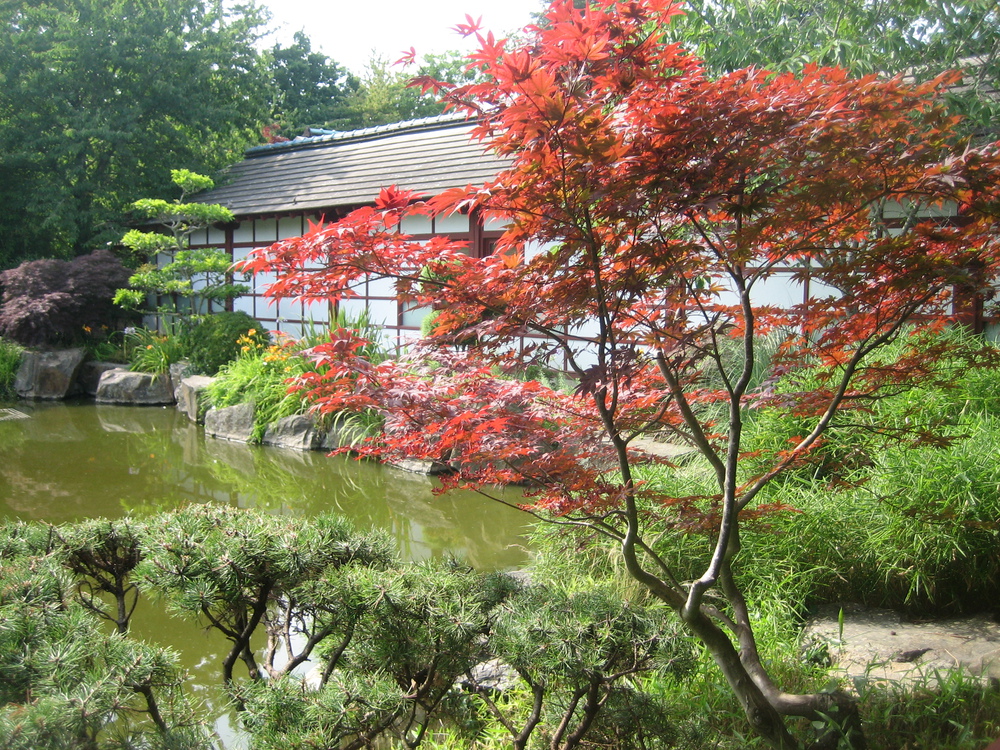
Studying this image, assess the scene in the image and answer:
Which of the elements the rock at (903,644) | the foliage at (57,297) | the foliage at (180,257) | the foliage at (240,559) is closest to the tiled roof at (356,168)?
the foliage at (180,257)

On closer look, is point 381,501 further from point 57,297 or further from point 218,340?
point 57,297

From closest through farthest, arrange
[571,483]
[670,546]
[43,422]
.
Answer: [571,483], [670,546], [43,422]

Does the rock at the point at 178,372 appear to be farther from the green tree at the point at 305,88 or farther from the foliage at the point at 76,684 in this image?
the green tree at the point at 305,88

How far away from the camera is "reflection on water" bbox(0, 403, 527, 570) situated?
5.84m

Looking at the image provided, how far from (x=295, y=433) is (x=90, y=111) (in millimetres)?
11585

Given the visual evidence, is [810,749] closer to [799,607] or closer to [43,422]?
[799,607]

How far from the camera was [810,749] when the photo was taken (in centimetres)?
233

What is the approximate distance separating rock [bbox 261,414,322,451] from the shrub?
265cm

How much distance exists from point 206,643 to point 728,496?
2841 mm

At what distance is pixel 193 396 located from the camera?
10352 millimetres

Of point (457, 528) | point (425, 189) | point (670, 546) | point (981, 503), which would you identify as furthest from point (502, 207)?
point (425, 189)

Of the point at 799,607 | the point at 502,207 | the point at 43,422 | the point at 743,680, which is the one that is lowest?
the point at 43,422

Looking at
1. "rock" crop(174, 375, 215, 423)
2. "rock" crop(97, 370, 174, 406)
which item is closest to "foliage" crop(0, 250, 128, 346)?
"rock" crop(97, 370, 174, 406)

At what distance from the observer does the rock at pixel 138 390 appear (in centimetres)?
1171
